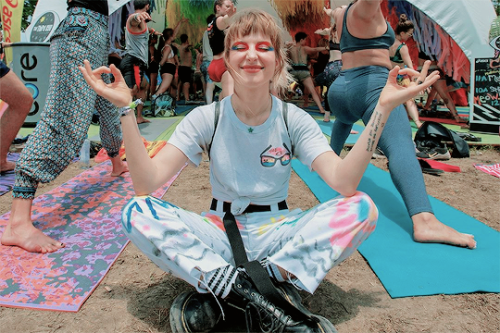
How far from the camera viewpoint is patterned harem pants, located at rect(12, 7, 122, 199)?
2.16 metres

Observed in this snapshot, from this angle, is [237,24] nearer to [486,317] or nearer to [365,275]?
[365,275]

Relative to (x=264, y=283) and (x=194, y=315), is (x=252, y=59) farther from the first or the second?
(x=194, y=315)

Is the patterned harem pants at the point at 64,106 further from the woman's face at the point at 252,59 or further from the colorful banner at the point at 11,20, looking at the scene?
the colorful banner at the point at 11,20

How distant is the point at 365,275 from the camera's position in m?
1.89

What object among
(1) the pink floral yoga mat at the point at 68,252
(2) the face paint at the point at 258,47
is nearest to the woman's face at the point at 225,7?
(1) the pink floral yoga mat at the point at 68,252

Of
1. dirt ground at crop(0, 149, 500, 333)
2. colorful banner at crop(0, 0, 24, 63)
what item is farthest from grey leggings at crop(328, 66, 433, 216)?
colorful banner at crop(0, 0, 24, 63)

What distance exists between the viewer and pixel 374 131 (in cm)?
142

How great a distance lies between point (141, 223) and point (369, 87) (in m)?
1.88

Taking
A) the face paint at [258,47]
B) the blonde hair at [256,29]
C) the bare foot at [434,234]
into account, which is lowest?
the bare foot at [434,234]

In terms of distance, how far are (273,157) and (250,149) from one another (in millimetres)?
105

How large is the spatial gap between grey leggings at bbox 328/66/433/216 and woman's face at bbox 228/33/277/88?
3.68ft

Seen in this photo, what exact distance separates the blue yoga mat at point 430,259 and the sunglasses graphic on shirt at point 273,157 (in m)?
0.78

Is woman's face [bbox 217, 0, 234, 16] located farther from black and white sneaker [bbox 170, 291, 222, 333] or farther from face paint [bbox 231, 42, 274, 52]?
black and white sneaker [bbox 170, 291, 222, 333]

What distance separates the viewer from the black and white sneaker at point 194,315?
4.54ft
